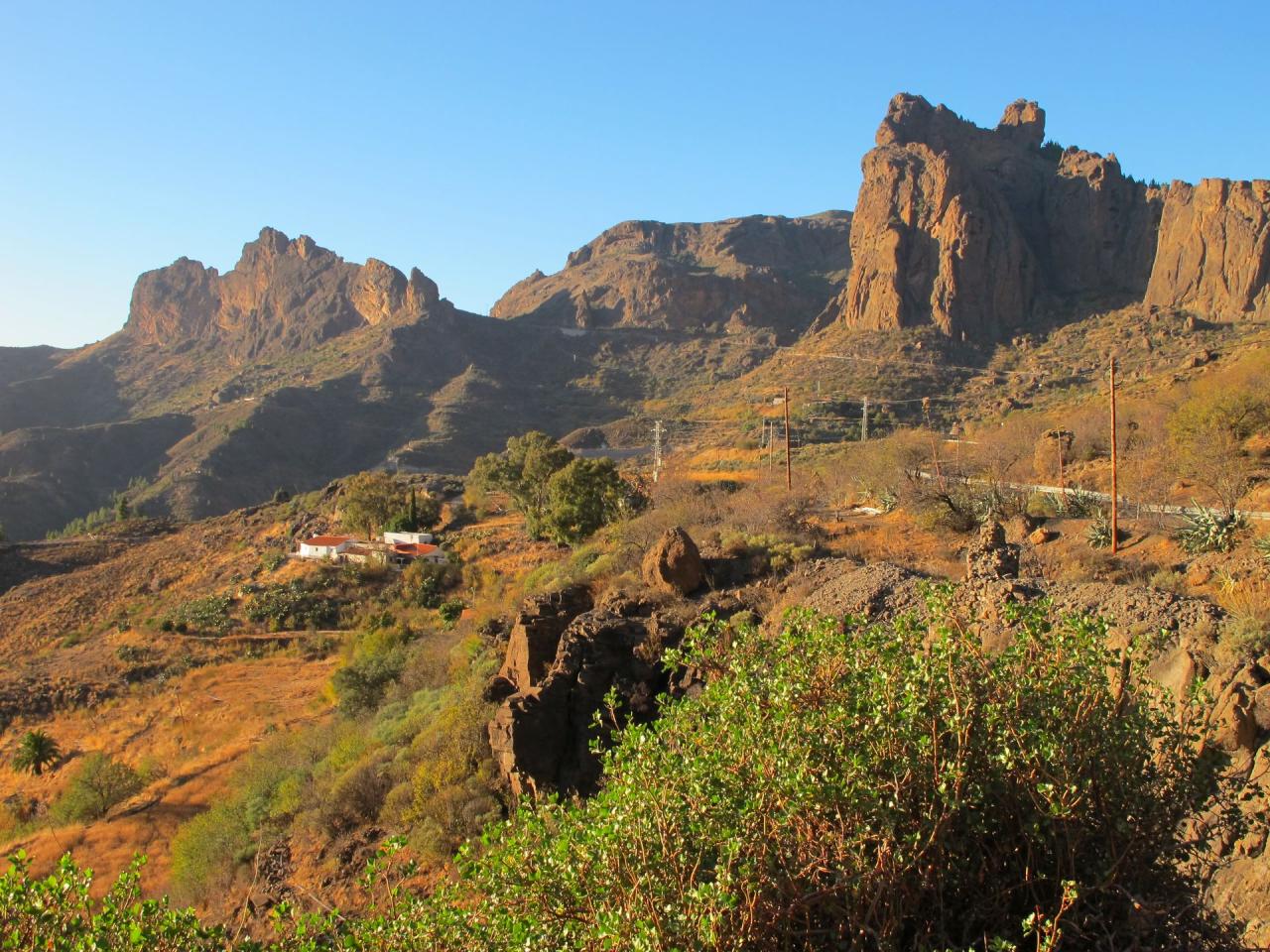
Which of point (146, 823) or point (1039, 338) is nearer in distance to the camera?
point (146, 823)

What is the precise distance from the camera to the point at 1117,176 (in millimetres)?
93375

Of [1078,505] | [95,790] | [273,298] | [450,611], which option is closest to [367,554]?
[450,611]

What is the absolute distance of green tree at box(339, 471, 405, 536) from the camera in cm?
4528

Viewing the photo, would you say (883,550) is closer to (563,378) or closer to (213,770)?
(213,770)

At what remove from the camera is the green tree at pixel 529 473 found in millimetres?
36219

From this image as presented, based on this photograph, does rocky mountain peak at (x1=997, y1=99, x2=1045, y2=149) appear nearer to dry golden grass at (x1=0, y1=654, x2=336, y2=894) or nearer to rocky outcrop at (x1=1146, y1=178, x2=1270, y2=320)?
rocky outcrop at (x1=1146, y1=178, x2=1270, y2=320)

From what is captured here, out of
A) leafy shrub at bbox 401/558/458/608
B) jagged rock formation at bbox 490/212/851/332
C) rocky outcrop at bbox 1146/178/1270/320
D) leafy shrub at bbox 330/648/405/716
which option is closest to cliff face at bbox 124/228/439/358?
jagged rock formation at bbox 490/212/851/332

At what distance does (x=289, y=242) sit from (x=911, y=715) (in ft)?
567

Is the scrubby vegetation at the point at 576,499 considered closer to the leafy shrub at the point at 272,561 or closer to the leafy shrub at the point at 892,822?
the leafy shrub at the point at 272,561

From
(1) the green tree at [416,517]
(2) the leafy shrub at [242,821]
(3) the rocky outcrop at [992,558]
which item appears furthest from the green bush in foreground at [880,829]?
(1) the green tree at [416,517]

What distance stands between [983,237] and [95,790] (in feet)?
292

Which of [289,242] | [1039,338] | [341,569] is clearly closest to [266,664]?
[341,569]

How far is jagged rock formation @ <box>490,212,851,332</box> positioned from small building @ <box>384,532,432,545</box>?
278 ft

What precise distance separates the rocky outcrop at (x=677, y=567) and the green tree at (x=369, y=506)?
33952 millimetres
